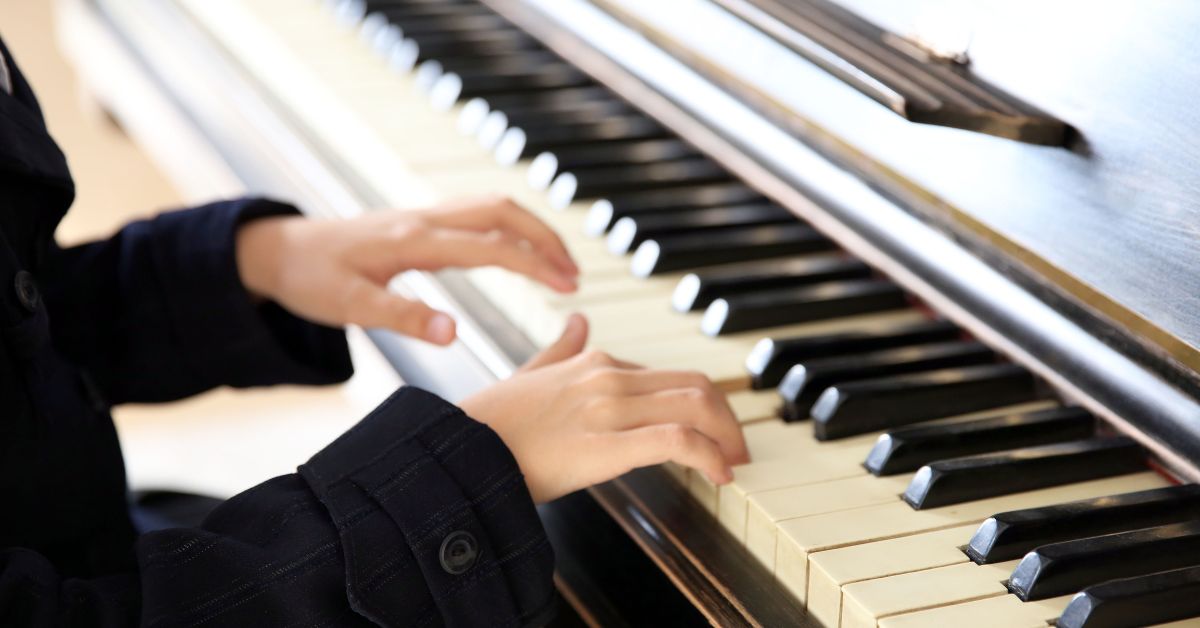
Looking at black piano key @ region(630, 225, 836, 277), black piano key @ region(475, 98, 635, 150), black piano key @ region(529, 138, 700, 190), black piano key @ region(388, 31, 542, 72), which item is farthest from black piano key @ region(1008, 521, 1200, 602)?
black piano key @ region(388, 31, 542, 72)

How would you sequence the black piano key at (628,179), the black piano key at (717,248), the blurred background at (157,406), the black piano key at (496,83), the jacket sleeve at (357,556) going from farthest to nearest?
1. the blurred background at (157,406)
2. the black piano key at (496,83)
3. the black piano key at (628,179)
4. the black piano key at (717,248)
5. the jacket sleeve at (357,556)

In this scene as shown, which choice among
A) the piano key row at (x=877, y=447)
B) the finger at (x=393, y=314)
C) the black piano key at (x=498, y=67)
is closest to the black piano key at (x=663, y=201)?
the piano key row at (x=877, y=447)

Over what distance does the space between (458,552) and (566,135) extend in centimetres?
67

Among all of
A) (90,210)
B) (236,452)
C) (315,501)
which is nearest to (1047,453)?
(315,501)

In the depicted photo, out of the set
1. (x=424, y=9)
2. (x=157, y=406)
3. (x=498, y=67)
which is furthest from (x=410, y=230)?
(x=157, y=406)

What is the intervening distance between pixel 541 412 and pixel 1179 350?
417mm

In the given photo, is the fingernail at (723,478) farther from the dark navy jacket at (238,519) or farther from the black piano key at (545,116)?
the black piano key at (545,116)

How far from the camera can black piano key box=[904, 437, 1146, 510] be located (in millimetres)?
826

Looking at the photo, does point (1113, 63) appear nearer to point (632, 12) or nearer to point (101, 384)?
point (632, 12)

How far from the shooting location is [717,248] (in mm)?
1188

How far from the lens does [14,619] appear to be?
2.63ft

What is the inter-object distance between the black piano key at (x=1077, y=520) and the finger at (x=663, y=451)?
0.16m

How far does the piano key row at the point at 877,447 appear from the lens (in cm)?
74

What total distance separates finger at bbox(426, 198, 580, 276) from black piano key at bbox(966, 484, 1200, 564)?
1.54 feet
